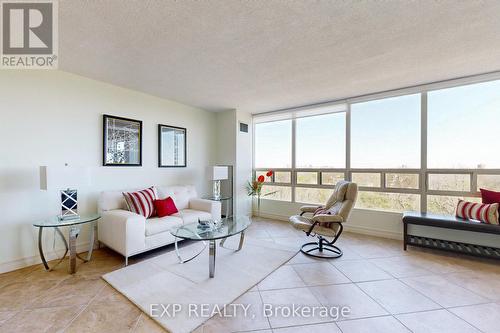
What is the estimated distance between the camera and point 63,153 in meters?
2.85

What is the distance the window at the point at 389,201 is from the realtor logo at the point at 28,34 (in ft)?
15.5

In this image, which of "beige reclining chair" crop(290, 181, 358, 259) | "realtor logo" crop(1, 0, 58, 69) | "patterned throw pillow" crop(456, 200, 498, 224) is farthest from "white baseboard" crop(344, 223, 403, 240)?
"realtor logo" crop(1, 0, 58, 69)

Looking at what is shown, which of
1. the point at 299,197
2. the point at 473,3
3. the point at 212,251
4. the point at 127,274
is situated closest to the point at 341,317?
the point at 212,251

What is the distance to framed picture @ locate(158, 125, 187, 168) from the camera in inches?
156

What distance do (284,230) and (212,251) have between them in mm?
2074

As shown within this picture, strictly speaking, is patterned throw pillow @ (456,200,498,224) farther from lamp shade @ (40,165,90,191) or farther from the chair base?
lamp shade @ (40,165,90,191)

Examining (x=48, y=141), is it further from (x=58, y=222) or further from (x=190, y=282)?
(x=190, y=282)

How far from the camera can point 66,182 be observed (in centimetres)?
242

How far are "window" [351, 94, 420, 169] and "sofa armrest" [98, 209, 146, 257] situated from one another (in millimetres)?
3756

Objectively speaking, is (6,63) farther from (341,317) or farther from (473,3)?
(473,3)

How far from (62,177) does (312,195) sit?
410cm

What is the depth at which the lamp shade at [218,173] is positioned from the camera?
415cm

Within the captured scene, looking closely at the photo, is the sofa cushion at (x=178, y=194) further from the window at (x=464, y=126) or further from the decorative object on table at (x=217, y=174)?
the window at (x=464, y=126)

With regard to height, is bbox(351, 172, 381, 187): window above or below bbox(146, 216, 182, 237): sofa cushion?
above
